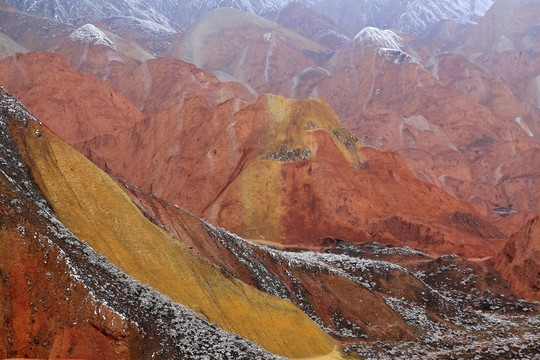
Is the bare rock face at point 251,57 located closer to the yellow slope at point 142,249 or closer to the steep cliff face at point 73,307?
the yellow slope at point 142,249

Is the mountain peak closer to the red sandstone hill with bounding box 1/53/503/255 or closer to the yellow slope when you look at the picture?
the red sandstone hill with bounding box 1/53/503/255

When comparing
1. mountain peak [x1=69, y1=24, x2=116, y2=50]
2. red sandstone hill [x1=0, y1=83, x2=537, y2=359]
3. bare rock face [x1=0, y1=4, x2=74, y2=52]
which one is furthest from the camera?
bare rock face [x1=0, y1=4, x2=74, y2=52]

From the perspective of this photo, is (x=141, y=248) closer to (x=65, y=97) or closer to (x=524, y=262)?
(x=524, y=262)

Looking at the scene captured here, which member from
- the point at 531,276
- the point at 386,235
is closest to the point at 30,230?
the point at 531,276

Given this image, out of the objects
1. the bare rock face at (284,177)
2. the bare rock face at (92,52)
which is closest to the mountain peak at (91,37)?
the bare rock face at (92,52)

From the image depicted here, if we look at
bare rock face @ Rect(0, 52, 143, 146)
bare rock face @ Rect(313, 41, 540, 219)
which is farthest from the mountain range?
bare rock face @ Rect(313, 41, 540, 219)

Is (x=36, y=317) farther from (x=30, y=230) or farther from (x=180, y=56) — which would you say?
(x=180, y=56)
